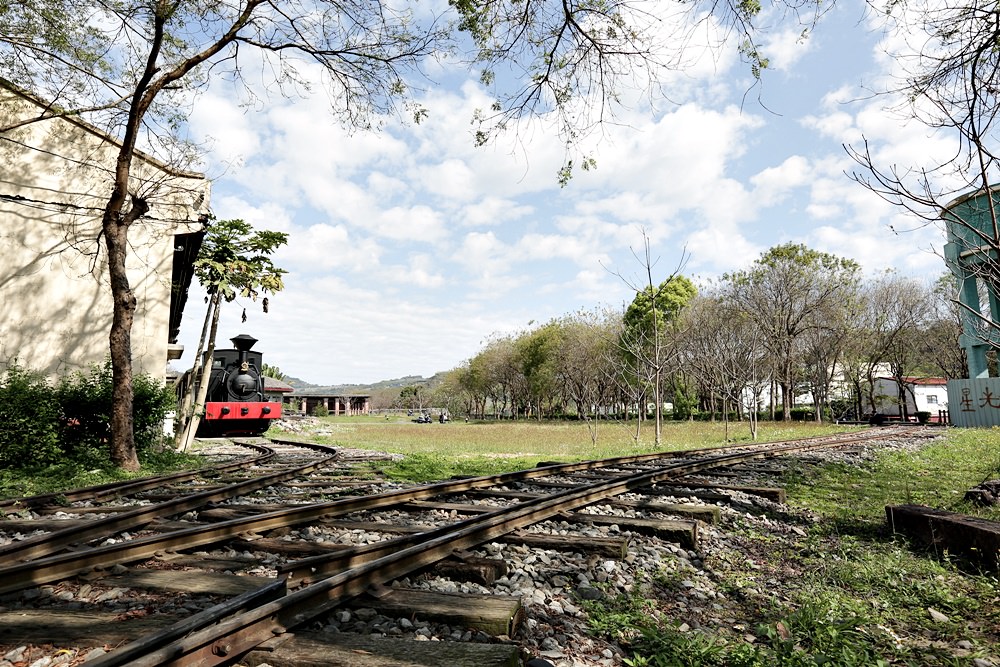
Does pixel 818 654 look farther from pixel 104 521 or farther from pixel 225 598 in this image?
pixel 104 521

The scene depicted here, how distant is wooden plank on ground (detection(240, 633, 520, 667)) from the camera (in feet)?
6.93

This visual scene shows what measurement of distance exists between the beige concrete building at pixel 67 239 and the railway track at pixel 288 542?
7164mm

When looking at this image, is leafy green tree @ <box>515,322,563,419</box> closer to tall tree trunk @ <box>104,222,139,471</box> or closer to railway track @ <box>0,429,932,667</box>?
tall tree trunk @ <box>104,222,139,471</box>

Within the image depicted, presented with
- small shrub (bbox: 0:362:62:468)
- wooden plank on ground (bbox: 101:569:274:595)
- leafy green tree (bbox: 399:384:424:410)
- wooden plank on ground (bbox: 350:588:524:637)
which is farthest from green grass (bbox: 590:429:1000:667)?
leafy green tree (bbox: 399:384:424:410)

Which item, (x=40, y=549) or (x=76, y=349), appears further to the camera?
(x=76, y=349)

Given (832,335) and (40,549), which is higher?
(832,335)

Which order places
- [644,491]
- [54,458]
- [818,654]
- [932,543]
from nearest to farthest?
[818,654] → [932,543] → [644,491] → [54,458]

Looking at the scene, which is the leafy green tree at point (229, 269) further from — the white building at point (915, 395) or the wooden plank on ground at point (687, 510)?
the white building at point (915, 395)

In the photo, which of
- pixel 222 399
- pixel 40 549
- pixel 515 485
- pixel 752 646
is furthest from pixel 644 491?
pixel 222 399

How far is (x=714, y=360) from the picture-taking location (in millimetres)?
25875

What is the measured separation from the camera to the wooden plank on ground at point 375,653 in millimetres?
2111

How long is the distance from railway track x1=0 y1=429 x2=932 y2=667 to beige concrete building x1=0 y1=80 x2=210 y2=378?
7.16m

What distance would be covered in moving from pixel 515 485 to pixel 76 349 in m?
10.4

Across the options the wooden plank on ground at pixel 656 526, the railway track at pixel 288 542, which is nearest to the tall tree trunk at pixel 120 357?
the railway track at pixel 288 542
